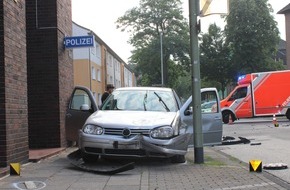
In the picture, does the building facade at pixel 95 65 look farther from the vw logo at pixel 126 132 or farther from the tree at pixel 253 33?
the vw logo at pixel 126 132

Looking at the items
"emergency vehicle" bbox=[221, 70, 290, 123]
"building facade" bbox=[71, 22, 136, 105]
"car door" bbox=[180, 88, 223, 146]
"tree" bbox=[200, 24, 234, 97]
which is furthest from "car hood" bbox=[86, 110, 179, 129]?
"tree" bbox=[200, 24, 234, 97]

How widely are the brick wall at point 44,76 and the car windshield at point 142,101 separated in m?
2.60

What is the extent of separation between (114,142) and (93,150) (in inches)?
18.7

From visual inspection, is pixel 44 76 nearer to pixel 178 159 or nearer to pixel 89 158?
pixel 89 158

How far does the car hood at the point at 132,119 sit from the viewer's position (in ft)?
28.9

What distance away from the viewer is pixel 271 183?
754cm

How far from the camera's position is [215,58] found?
50938mm

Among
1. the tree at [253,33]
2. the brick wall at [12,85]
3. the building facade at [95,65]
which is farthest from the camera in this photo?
the tree at [253,33]

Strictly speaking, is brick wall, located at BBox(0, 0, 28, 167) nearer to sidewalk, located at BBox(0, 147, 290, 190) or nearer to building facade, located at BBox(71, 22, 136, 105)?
sidewalk, located at BBox(0, 147, 290, 190)

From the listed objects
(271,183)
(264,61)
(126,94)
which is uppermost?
(264,61)

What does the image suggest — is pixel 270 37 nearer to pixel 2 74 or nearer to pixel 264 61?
pixel 264 61

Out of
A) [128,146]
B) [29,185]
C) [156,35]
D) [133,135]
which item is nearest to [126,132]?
[133,135]

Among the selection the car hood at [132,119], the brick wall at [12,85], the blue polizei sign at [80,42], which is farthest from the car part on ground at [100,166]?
the blue polizei sign at [80,42]

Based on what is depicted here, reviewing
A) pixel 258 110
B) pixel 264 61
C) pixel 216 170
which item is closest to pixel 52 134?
pixel 216 170
